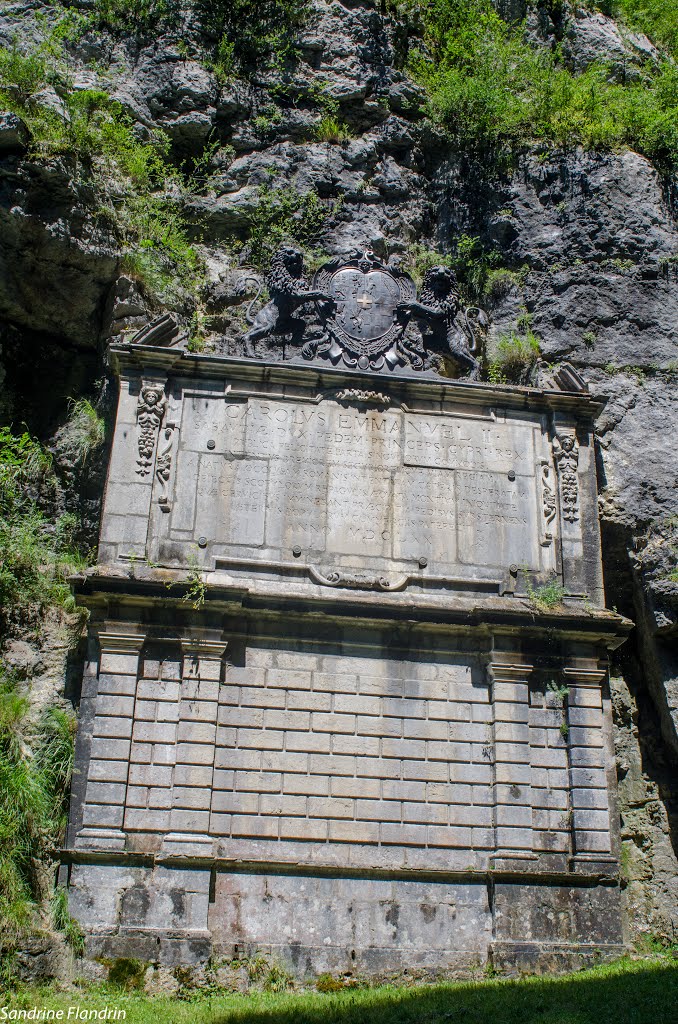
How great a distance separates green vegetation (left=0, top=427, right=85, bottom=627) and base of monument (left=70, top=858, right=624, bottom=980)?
4022 mm

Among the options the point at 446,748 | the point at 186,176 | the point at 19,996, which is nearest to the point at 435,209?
the point at 186,176

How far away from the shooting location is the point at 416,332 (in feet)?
48.2

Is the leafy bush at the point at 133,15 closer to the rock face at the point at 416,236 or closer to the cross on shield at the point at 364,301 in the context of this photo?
the rock face at the point at 416,236

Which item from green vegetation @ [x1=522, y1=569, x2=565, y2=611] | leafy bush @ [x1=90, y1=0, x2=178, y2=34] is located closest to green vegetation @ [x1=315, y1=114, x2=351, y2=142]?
leafy bush @ [x1=90, y1=0, x2=178, y2=34]

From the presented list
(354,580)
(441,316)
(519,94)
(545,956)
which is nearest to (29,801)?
(354,580)

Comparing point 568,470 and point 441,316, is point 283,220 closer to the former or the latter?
point 441,316

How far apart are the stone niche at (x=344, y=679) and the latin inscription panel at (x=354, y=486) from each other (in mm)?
30

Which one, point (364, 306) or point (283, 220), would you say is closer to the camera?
point (364, 306)

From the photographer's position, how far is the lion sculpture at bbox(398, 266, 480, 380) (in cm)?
1488

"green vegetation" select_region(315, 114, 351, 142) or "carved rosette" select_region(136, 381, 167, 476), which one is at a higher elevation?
"green vegetation" select_region(315, 114, 351, 142)

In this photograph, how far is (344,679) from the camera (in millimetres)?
12688

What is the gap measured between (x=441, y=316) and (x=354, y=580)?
432 cm

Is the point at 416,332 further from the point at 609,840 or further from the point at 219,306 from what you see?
the point at 609,840

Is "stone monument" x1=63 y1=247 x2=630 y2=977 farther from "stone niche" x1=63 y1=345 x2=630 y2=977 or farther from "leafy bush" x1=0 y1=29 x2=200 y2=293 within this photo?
"leafy bush" x1=0 y1=29 x2=200 y2=293
